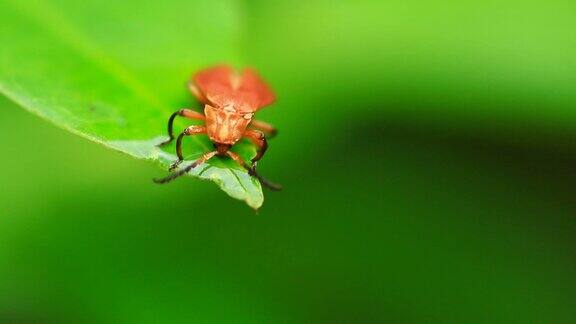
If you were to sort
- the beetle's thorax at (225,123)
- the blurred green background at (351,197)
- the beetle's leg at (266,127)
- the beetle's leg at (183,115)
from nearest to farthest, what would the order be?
1. the beetle's leg at (183,115)
2. the beetle's thorax at (225,123)
3. the beetle's leg at (266,127)
4. the blurred green background at (351,197)

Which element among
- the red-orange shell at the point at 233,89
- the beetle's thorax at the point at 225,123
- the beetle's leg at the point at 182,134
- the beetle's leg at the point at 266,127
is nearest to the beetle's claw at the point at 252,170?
the beetle's thorax at the point at 225,123

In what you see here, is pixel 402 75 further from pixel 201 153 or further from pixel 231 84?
pixel 201 153

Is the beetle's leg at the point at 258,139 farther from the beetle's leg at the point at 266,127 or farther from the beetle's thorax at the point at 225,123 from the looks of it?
the beetle's leg at the point at 266,127

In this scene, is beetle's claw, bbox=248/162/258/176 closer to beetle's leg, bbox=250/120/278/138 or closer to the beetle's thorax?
the beetle's thorax

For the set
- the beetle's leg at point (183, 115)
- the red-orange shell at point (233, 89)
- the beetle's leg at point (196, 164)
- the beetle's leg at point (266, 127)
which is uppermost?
the red-orange shell at point (233, 89)

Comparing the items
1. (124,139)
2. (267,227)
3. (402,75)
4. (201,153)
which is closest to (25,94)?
(124,139)

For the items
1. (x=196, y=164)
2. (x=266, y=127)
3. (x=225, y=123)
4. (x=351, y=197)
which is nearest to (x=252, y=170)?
(x=196, y=164)
